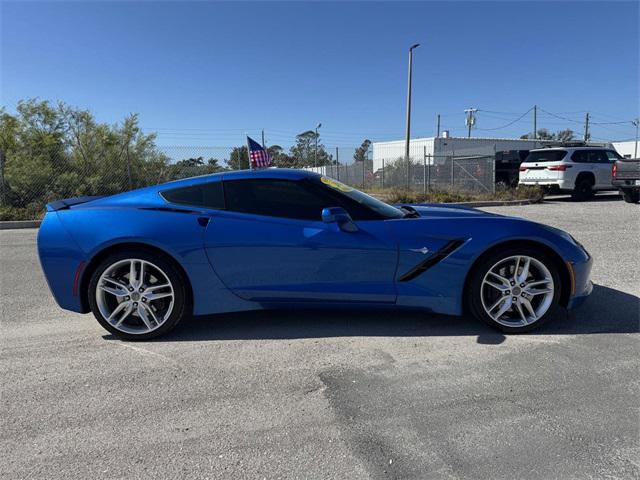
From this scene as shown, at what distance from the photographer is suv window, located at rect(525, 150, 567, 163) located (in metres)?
14.5

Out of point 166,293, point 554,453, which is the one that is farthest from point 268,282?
point 554,453

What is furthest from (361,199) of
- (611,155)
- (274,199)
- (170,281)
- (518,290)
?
(611,155)

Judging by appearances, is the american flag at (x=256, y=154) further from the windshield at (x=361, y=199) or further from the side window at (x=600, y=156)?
the side window at (x=600, y=156)

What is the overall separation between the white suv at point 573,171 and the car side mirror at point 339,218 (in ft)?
43.8

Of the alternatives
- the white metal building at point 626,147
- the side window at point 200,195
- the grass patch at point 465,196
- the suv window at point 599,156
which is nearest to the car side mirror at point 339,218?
the side window at point 200,195

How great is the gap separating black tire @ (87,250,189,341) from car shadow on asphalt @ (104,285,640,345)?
13 cm

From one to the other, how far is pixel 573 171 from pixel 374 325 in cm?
1346

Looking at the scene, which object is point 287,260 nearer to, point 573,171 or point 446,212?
point 446,212

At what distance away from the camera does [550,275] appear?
3359 millimetres

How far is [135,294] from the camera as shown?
3.39 m

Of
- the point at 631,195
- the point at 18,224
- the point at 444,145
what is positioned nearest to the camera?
the point at 18,224

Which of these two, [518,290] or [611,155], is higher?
[611,155]

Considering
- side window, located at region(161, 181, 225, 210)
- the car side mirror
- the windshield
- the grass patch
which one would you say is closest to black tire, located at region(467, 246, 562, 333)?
the windshield

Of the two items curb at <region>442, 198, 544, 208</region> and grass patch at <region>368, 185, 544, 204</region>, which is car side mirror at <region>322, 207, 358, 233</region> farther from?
curb at <region>442, 198, 544, 208</region>
